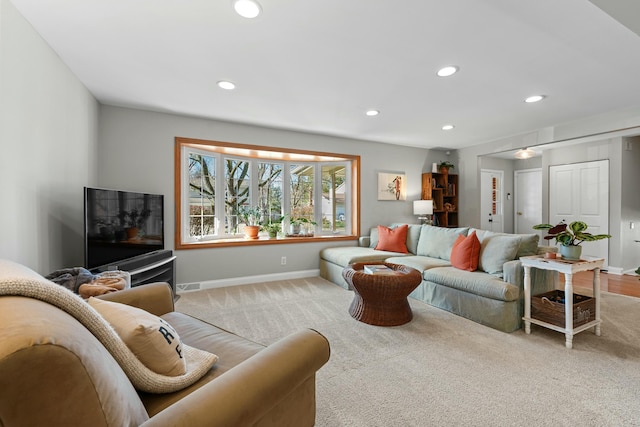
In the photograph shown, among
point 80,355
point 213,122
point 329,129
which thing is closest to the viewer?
point 80,355

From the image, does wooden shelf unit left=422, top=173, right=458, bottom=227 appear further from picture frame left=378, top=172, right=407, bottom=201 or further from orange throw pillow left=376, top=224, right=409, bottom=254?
orange throw pillow left=376, top=224, right=409, bottom=254

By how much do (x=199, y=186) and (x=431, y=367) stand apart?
3.50m

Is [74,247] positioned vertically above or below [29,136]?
below

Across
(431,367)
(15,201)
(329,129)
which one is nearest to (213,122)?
(329,129)

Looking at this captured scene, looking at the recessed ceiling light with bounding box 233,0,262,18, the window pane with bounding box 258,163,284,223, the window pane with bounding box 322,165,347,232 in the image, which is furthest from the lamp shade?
the recessed ceiling light with bounding box 233,0,262,18

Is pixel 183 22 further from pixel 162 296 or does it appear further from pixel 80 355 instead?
pixel 80 355

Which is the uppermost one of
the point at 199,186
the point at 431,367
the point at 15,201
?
the point at 199,186

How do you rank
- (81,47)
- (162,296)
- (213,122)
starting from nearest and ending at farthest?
1. (162,296)
2. (81,47)
3. (213,122)

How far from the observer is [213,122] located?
12.9ft

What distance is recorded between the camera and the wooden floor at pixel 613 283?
3.71 metres

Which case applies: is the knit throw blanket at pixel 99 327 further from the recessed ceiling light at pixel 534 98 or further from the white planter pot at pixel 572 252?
the recessed ceiling light at pixel 534 98

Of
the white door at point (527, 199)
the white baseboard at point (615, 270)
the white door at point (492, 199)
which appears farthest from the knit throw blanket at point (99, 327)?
the white door at point (527, 199)

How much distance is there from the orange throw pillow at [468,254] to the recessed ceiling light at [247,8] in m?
2.86

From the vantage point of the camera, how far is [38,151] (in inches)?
80.8
